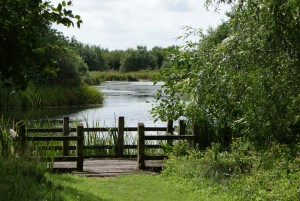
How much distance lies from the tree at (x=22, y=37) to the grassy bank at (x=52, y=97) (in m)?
29.6

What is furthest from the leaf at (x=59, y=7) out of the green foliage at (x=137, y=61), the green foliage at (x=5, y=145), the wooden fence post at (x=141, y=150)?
the green foliage at (x=137, y=61)

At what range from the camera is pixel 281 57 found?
8.08 m

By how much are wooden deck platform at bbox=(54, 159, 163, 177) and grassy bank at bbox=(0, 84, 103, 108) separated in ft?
76.2

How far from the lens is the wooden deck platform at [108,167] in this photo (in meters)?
11.8

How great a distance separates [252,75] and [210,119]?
4432 mm

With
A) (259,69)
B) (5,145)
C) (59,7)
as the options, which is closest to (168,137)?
(5,145)

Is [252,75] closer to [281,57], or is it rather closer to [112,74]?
[281,57]

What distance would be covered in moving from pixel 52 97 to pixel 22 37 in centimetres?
3335

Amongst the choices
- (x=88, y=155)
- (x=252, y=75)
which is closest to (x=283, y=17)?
(x=252, y=75)

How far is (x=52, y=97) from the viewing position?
3897cm

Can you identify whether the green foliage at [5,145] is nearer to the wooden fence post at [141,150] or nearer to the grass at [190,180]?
the grass at [190,180]

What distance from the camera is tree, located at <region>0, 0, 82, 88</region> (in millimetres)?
6055

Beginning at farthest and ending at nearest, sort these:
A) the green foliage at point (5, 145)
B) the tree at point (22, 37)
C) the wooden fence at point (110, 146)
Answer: the wooden fence at point (110, 146) < the green foliage at point (5, 145) < the tree at point (22, 37)

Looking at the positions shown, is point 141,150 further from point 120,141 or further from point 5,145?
point 5,145
